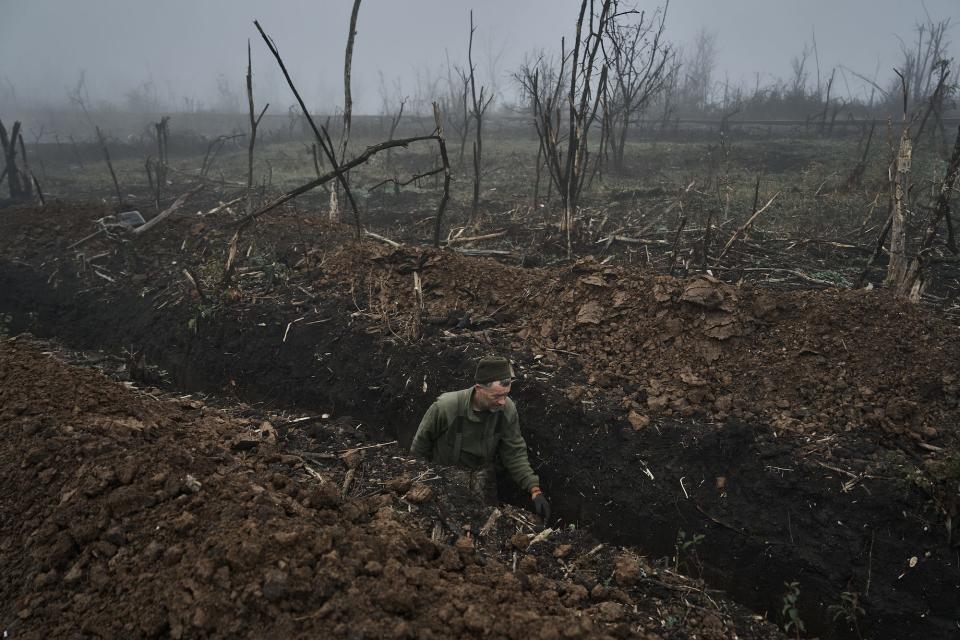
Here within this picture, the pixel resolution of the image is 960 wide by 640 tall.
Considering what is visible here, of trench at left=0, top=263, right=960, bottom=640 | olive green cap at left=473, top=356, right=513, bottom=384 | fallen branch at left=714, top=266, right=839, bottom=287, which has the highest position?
fallen branch at left=714, top=266, right=839, bottom=287

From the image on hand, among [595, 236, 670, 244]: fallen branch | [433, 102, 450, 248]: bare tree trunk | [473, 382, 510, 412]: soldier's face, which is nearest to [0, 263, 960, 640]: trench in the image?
[473, 382, 510, 412]: soldier's face

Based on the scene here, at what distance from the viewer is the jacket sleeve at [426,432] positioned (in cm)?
404

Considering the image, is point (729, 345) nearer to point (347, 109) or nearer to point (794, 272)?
point (794, 272)

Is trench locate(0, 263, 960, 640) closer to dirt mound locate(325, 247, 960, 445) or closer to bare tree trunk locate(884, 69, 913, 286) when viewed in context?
dirt mound locate(325, 247, 960, 445)

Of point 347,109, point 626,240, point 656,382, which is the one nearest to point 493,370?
point 656,382

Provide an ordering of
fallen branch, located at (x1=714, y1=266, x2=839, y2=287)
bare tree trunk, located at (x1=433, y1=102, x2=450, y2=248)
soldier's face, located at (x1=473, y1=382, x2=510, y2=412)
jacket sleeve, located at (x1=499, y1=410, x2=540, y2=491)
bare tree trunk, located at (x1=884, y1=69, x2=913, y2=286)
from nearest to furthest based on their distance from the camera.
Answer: soldier's face, located at (x1=473, y1=382, x2=510, y2=412) → jacket sleeve, located at (x1=499, y1=410, x2=540, y2=491) → bare tree trunk, located at (x1=433, y1=102, x2=450, y2=248) → bare tree trunk, located at (x1=884, y1=69, x2=913, y2=286) → fallen branch, located at (x1=714, y1=266, x2=839, y2=287)

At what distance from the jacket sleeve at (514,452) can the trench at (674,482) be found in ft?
1.38

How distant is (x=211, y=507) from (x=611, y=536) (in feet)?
9.45

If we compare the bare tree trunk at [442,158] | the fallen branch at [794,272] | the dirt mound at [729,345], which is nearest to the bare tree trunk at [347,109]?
the bare tree trunk at [442,158]

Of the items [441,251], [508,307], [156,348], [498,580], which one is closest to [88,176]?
[156,348]

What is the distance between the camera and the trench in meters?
3.40

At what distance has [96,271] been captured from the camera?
24.3 feet

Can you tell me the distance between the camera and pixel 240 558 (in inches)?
86.8

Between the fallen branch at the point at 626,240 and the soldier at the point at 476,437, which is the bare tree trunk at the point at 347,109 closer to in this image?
the fallen branch at the point at 626,240
